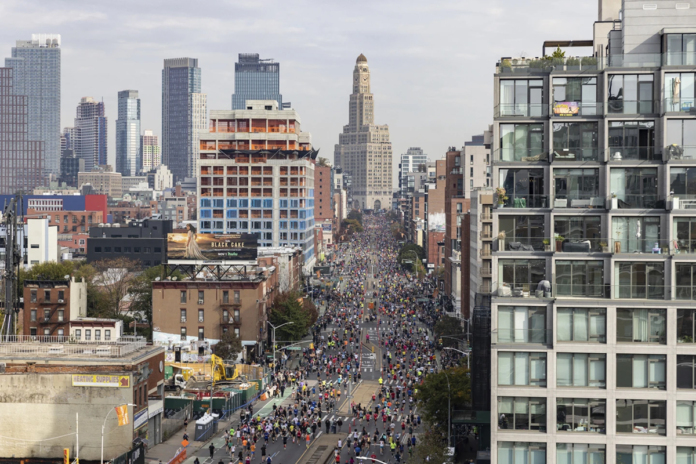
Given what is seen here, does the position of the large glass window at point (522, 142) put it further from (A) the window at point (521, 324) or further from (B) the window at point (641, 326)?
(B) the window at point (641, 326)

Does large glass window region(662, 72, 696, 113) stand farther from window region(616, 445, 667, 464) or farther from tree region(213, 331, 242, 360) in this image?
tree region(213, 331, 242, 360)

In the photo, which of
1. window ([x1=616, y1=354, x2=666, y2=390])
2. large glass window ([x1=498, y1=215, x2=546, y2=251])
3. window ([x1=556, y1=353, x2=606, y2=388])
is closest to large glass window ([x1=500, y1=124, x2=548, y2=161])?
large glass window ([x1=498, y1=215, x2=546, y2=251])

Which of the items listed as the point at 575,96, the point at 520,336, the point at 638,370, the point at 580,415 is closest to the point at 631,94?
the point at 575,96

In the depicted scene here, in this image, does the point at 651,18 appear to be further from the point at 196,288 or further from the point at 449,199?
the point at 449,199

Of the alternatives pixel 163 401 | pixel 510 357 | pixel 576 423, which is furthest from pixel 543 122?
pixel 163 401

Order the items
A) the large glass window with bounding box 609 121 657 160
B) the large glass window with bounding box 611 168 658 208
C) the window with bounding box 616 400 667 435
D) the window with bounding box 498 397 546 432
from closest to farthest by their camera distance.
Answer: the window with bounding box 616 400 667 435 < the window with bounding box 498 397 546 432 < the large glass window with bounding box 611 168 658 208 < the large glass window with bounding box 609 121 657 160
